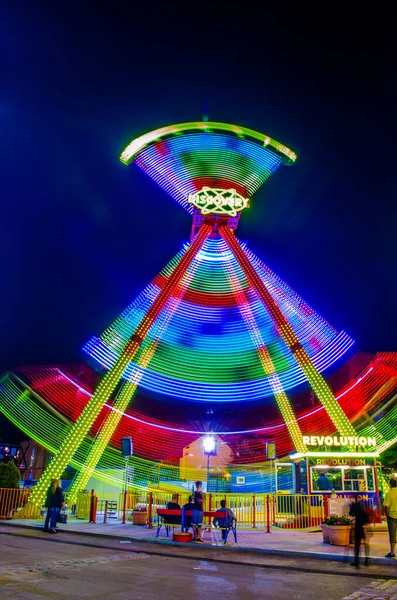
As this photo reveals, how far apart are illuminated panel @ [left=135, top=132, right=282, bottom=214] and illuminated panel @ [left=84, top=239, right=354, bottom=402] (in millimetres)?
3373

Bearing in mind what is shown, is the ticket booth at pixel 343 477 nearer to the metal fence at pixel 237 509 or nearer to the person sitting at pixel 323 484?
the person sitting at pixel 323 484

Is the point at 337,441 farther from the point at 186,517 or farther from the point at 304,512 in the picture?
the point at 186,517

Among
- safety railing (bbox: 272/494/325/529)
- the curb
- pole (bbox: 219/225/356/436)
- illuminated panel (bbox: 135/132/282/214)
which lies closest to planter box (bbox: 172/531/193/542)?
the curb

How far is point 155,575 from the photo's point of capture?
9.16 meters

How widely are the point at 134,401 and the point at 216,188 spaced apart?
110ft

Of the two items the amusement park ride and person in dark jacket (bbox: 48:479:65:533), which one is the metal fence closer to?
the amusement park ride

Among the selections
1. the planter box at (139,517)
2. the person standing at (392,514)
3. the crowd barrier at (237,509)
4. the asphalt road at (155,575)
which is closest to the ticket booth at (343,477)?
the crowd barrier at (237,509)

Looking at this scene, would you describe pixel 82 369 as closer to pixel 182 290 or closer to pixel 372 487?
pixel 182 290

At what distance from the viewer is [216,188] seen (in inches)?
1153

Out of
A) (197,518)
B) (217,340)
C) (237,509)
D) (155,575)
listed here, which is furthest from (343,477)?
(155,575)

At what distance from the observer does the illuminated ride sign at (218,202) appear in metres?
28.6

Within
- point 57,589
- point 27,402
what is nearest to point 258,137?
point 27,402

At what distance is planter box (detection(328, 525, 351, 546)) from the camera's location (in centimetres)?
1369

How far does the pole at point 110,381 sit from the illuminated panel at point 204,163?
3360 mm
